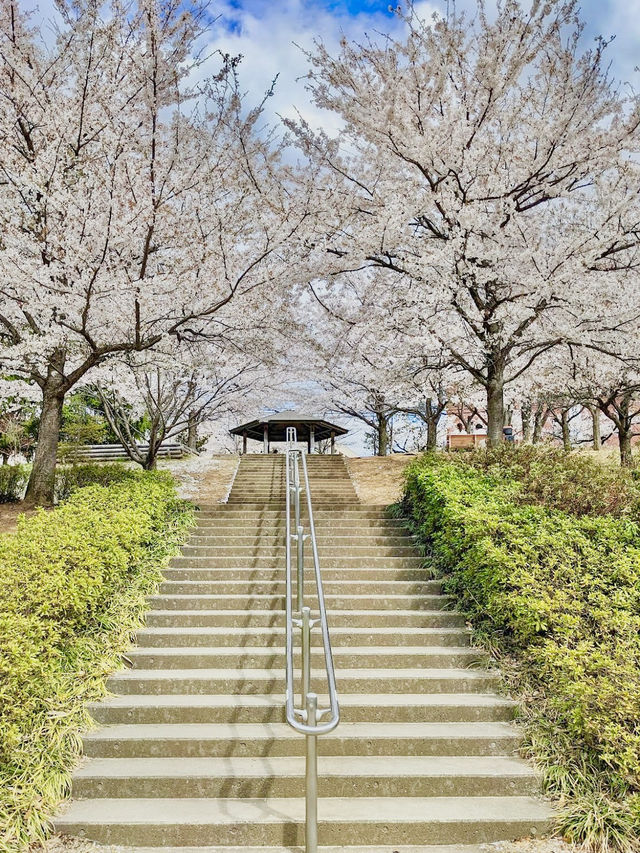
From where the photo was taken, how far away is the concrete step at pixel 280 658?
438 cm

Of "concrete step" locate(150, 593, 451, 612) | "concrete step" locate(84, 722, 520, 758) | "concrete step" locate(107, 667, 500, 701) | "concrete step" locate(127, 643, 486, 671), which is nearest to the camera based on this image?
"concrete step" locate(84, 722, 520, 758)

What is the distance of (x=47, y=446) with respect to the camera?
839 cm

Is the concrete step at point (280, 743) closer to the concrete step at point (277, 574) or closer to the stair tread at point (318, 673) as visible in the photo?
the stair tread at point (318, 673)

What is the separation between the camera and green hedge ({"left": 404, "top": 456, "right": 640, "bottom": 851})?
307 centimetres

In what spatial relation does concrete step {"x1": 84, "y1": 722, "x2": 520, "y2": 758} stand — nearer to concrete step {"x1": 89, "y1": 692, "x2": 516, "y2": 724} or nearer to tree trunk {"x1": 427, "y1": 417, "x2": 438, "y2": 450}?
concrete step {"x1": 89, "y1": 692, "x2": 516, "y2": 724}

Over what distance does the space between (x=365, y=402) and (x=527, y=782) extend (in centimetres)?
1462

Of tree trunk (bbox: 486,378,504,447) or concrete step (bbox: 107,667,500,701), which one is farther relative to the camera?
tree trunk (bbox: 486,378,504,447)

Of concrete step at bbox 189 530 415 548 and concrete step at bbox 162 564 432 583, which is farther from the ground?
concrete step at bbox 189 530 415 548

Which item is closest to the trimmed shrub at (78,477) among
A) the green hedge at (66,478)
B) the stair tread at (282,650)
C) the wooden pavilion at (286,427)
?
the green hedge at (66,478)

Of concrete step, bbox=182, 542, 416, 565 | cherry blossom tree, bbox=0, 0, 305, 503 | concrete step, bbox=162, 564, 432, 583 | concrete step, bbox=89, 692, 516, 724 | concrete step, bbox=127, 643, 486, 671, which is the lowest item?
concrete step, bbox=89, 692, 516, 724

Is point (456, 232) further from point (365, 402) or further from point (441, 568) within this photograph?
point (365, 402)

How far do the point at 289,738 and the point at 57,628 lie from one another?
6.14 ft

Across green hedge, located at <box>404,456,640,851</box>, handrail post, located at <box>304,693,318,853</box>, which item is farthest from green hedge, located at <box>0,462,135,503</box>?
handrail post, located at <box>304,693,318,853</box>

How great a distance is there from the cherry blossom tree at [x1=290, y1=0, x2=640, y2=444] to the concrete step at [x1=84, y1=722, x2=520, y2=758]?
6.01m
